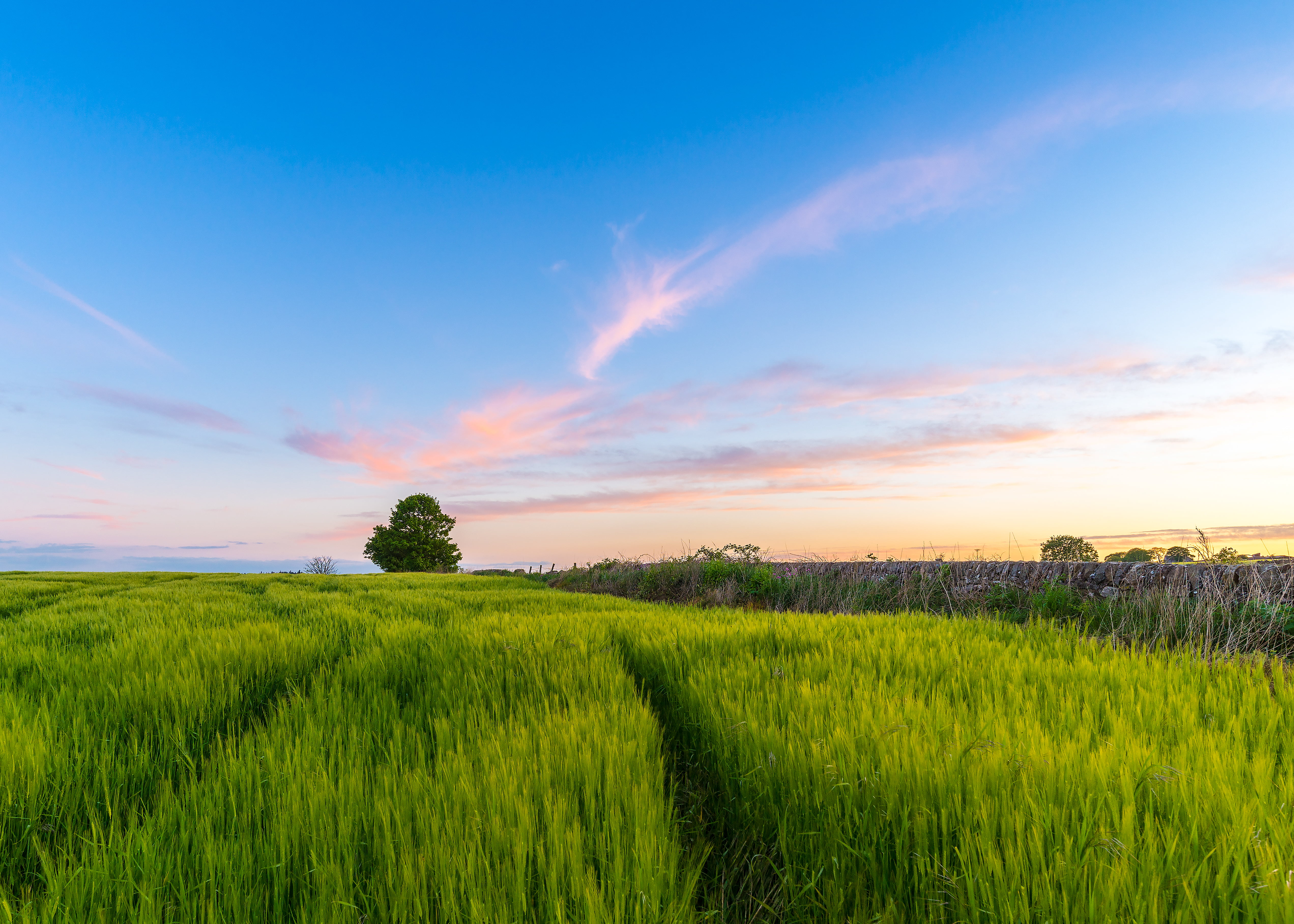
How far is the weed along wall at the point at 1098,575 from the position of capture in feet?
18.9

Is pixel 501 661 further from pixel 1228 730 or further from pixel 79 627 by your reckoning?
pixel 79 627

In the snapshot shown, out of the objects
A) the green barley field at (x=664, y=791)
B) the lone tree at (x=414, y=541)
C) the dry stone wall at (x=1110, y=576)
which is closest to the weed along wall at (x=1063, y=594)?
the dry stone wall at (x=1110, y=576)

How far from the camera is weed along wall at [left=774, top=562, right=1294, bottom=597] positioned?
5.75 meters

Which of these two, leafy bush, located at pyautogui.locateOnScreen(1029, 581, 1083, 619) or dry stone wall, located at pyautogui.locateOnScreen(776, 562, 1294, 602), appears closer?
dry stone wall, located at pyautogui.locateOnScreen(776, 562, 1294, 602)

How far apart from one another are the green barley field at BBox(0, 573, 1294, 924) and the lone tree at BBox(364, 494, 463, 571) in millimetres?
46545

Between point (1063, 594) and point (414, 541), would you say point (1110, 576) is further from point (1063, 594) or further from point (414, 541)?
point (414, 541)

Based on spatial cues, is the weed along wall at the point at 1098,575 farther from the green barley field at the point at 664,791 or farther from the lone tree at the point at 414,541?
the lone tree at the point at 414,541

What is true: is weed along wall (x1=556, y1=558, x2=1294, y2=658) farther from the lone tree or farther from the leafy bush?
the lone tree

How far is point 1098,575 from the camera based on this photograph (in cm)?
704

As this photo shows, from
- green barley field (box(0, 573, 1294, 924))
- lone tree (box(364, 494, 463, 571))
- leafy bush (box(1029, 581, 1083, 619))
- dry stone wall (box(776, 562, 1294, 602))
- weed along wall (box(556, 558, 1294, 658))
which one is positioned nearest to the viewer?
green barley field (box(0, 573, 1294, 924))

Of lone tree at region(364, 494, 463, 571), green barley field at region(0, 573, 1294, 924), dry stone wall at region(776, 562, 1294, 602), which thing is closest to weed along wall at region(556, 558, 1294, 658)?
dry stone wall at region(776, 562, 1294, 602)

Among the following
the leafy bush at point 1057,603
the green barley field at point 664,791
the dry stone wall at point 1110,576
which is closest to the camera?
the green barley field at point 664,791

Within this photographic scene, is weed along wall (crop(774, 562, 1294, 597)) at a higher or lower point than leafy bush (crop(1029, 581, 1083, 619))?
higher

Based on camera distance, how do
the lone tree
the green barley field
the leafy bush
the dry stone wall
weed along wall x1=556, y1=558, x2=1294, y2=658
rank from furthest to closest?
the lone tree < the leafy bush < the dry stone wall < weed along wall x1=556, y1=558, x2=1294, y2=658 < the green barley field
